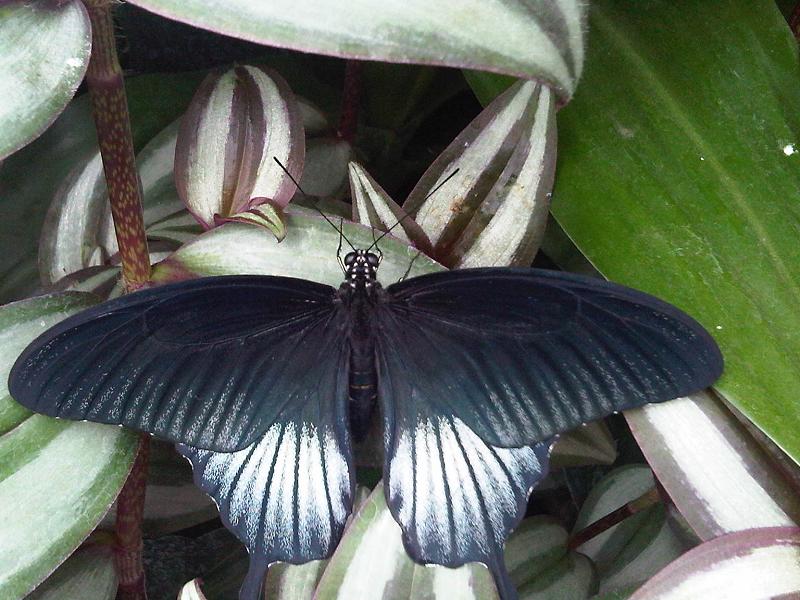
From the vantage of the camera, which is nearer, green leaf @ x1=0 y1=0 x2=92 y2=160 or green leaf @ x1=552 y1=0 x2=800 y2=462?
green leaf @ x1=0 y1=0 x2=92 y2=160

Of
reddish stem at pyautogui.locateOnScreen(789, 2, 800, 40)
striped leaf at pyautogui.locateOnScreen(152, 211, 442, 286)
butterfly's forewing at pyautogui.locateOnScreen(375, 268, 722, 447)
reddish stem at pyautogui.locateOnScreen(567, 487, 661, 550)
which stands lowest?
reddish stem at pyautogui.locateOnScreen(567, 487, 661, 550)

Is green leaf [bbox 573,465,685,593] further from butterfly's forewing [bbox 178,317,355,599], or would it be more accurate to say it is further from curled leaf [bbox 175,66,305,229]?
curled leaf [bbox 175,66,305,229]

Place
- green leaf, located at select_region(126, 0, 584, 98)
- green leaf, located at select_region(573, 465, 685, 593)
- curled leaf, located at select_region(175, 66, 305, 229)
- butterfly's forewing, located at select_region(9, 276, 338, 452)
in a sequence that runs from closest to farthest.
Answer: green leaf, located at select_region(126, 0, 584, 98)
butterfly's forewing, located at select_region(9, 276, 338, 452)
curled leaf, located at select_region(175, 66, 305, 229)
green leaf, located at select_region(573, 465, 685, 593)

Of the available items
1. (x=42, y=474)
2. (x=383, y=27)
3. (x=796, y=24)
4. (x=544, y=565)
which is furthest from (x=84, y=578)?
(x=796, y=24)

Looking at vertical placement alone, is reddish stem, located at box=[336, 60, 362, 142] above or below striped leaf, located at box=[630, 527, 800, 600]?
above

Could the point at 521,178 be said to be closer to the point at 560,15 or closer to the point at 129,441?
the point at 560,15

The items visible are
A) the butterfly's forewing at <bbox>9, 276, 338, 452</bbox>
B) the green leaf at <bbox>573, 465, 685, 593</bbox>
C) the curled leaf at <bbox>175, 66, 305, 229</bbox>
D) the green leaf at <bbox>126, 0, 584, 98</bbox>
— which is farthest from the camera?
the green leaf at <bbox>573, 465, 685, 593</bbox>

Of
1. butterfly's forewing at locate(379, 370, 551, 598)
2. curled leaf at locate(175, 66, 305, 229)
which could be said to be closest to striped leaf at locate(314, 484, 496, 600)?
butterfly's forewing at locate(379, 370, 551, 598)
